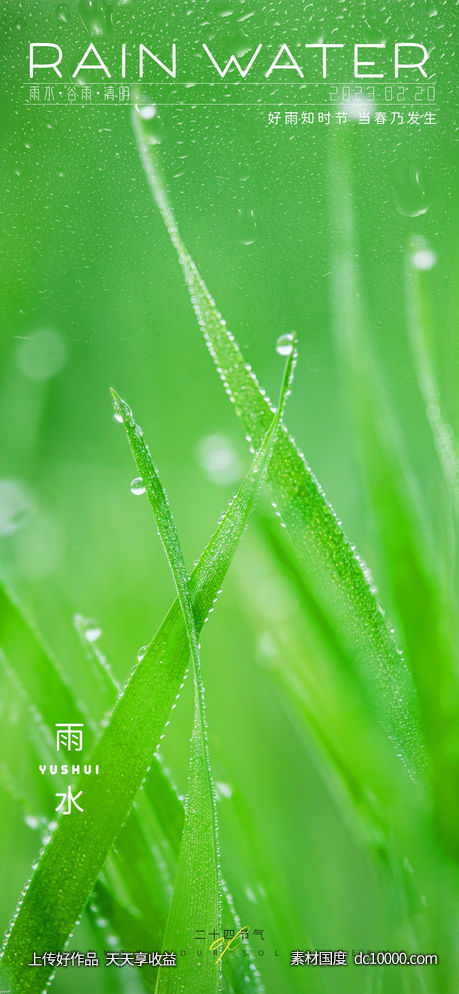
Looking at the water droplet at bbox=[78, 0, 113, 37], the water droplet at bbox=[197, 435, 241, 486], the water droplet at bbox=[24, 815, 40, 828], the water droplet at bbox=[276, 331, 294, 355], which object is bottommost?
the water droplet at bbox=[24, 815, 40, 828]

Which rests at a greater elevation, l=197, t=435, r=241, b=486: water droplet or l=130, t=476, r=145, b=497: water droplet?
l=197, t=435, r=241, b=486: water droplet

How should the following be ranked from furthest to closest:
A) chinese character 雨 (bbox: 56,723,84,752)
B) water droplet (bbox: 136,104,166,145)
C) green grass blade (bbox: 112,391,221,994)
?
water droplet (bbox: 136,104,166,145)
chinese character 雨 (bbox: 56,723,84,752)
green grass blade (bbox: 112,391,221,994)

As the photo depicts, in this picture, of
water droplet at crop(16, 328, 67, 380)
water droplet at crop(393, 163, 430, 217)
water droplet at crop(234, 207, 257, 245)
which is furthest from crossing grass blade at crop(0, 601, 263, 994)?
water droplet at crop(393, 163, 430, 217)

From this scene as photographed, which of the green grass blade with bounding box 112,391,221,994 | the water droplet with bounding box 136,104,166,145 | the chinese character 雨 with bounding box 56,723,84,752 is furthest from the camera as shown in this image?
the water droplet with bounding box 136,104,166,145

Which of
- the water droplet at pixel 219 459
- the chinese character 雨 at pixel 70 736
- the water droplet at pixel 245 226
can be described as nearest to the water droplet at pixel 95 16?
the water droplet at pixel 245 226

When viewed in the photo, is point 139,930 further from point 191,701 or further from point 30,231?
point 30,231

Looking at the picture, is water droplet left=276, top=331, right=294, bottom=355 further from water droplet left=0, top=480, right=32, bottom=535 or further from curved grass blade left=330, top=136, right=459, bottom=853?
water droplet left=0, top=480, right=32, bottom=535

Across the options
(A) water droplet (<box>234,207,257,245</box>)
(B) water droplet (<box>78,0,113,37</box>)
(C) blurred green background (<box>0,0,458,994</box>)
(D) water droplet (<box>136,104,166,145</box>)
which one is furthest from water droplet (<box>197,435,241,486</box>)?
(B) water droplet (<box>78,0,113,37</box>)

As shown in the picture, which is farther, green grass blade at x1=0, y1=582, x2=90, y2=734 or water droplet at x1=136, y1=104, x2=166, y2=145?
water droplet at x1=136, y1=104, x2=166, y2=145
